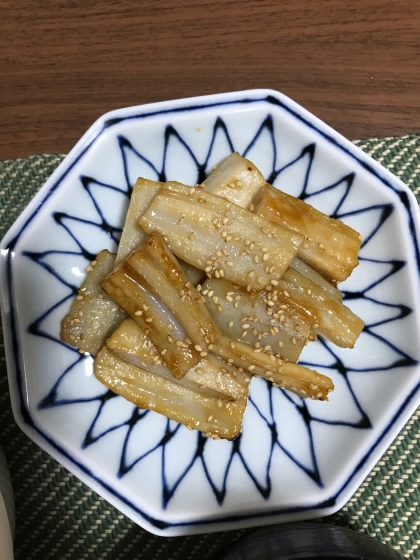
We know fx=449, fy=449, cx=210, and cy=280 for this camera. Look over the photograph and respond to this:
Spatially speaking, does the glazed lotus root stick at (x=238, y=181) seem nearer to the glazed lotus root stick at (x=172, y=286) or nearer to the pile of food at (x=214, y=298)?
the pile of food at (x=214, y=298)

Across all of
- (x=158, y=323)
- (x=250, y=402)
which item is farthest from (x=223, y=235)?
(x=250, y=402)

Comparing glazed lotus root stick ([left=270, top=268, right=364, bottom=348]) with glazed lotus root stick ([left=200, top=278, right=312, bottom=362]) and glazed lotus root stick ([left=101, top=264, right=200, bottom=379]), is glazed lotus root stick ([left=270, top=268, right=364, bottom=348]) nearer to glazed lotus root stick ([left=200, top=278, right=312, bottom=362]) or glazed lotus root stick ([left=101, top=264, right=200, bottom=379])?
glazed lotus root stick ([left=200, top=278, right=312, bottom=362])

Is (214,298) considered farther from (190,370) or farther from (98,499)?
(98,499)

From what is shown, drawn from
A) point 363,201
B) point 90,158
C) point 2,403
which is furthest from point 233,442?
point 90,158

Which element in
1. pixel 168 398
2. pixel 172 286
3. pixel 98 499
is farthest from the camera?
pixel 98 499

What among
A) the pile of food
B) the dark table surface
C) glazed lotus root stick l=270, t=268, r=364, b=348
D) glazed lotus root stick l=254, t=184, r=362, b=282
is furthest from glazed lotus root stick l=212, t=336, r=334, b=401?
the dark table surface

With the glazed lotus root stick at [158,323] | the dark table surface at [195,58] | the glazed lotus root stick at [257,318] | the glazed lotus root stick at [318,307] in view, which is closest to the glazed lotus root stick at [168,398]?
the glazed lotus root stick at [158,323]
